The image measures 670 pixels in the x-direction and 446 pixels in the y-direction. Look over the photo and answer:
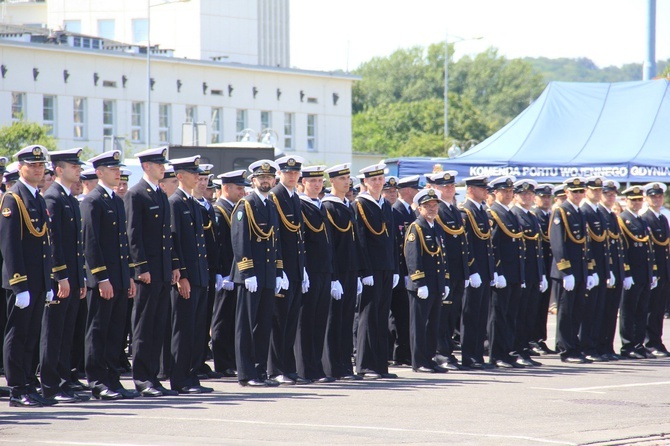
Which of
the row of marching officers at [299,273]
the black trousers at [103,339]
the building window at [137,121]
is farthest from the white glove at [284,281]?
the building window at [137,121]

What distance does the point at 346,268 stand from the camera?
43.5 feet

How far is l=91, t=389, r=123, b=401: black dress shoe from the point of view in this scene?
11.2 m

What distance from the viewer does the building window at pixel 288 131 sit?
2539 inches

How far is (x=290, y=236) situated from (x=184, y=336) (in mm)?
1593

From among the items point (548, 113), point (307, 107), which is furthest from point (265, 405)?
point (307, 107)

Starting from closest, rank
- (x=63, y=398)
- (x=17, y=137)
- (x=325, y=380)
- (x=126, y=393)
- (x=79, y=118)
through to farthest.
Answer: (x=63, y=398) → (x=126, y=393) → (x=325, y=380) → (x=17, y=137) → (x=79, y=118)

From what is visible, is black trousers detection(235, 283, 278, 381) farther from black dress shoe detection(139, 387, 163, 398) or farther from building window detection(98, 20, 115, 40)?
building window detection(98, 20, 115, 40)

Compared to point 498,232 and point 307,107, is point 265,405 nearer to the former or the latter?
point 498,232

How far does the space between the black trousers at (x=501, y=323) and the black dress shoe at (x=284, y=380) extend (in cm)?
309

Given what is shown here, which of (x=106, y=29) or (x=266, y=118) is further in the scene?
(x=106, y=29)

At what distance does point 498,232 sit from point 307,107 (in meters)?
51.3

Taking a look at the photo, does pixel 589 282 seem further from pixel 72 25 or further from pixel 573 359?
pixel 72 25

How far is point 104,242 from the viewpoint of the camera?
444 inches

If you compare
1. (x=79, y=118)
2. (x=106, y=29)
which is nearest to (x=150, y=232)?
(x=79, y=118)
